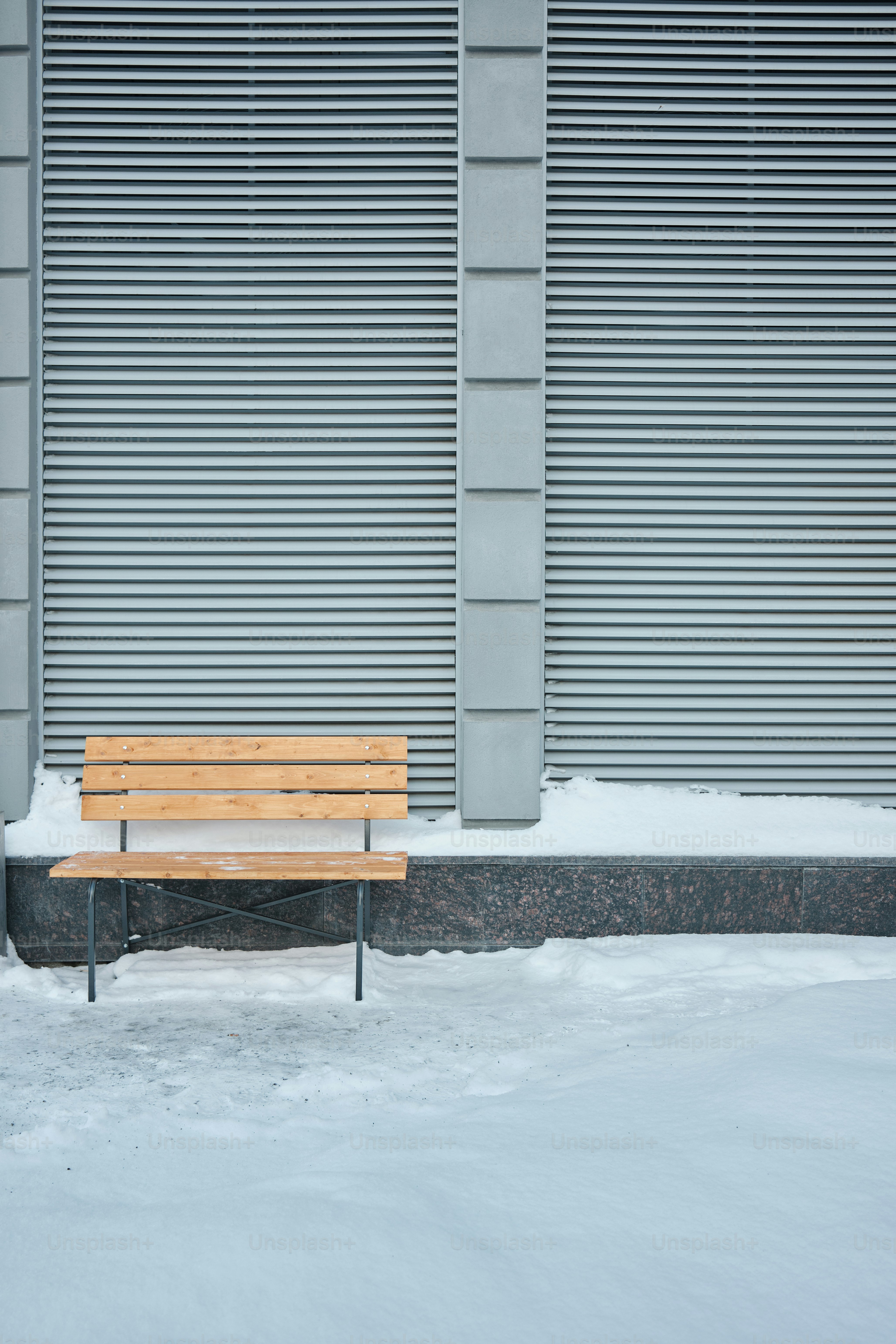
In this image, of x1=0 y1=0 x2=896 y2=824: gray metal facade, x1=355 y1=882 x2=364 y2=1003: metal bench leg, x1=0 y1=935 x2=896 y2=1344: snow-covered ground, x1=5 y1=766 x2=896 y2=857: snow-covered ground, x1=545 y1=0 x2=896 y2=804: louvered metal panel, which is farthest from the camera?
x1=545 y1=0 x2=896 y2=804: louvered metal panel

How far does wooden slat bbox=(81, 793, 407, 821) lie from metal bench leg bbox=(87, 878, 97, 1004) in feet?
1.66

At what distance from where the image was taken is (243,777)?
15.5 ft

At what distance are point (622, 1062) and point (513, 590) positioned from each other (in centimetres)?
257

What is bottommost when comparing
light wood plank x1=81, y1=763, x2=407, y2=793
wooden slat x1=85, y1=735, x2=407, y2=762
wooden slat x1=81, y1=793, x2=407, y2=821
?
wooden slat x1=81, y1=793, x2=407, y2=821

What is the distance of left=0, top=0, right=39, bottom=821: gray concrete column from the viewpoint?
4859mm

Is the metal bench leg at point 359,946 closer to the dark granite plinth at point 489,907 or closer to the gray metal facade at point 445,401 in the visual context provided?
the dark granite plinth at point 489,907

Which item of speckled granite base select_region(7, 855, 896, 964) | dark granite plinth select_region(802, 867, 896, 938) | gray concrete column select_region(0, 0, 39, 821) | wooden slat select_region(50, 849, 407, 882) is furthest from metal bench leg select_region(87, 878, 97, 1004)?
dark granite plinth select_region(802, 867, 896, 938)

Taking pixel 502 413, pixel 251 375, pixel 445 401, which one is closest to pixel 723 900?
pixel 502 413

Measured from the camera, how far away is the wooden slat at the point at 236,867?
13.3ft

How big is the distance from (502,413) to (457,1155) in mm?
3762

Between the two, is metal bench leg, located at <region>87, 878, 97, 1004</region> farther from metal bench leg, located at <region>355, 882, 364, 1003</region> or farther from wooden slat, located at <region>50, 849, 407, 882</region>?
metal bench leg, located at <region>355, 882, 364, 1003</region>

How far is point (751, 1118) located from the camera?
292cm

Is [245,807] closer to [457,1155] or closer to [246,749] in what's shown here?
[246,749]

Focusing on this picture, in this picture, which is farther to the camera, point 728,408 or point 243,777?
point 728,408
